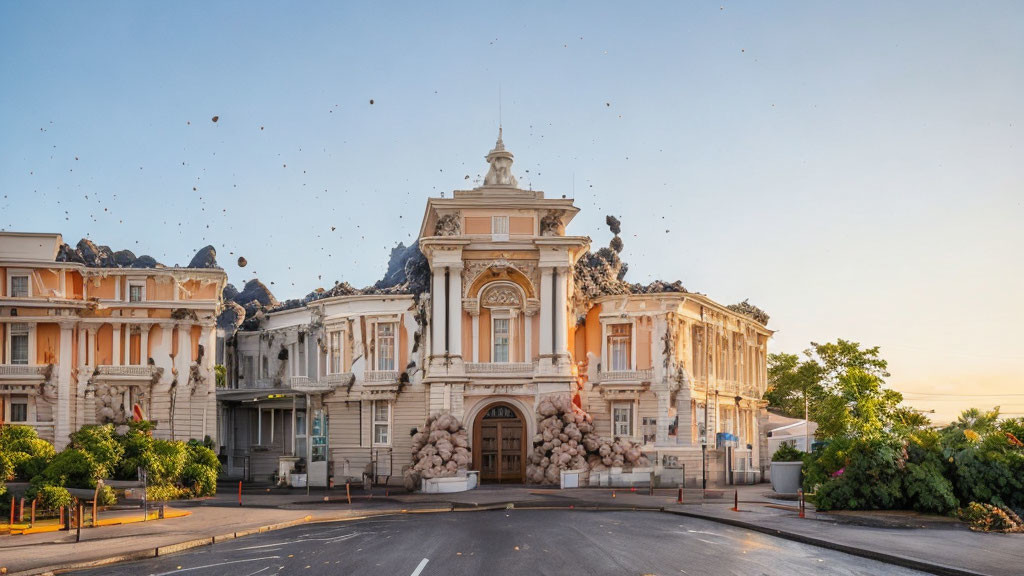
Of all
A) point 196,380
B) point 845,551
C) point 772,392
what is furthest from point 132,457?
point 772,392

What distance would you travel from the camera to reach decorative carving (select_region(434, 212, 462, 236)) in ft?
176

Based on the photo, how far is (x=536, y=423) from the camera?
171 feet

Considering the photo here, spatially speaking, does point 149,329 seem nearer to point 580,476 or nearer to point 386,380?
point 386,380

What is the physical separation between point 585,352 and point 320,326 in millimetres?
14097

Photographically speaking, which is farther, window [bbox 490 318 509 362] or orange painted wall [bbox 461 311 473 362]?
window [bbox 490 318 509 362]

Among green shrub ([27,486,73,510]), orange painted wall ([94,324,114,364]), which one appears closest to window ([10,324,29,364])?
orange painted wall ([94,324,114,364])

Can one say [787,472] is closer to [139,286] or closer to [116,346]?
[139,286]

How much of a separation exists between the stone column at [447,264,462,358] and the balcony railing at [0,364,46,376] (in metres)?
18.8

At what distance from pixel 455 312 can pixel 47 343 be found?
19.0 metres

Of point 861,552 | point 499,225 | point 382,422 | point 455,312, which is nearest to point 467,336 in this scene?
point 455,312

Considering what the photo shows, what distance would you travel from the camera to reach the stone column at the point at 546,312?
52.6 metres

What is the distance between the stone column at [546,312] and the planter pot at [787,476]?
42.6 ft

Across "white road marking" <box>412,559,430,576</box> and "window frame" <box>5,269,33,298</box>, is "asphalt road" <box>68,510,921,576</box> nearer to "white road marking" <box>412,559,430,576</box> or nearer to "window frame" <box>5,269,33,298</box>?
"white road marking" <box>412,559,430,576</box>

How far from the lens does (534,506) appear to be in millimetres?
40250
